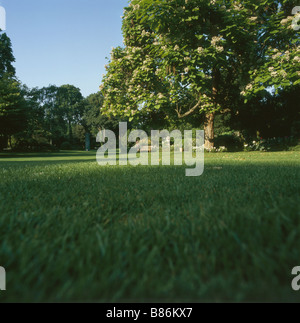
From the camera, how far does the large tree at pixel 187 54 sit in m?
Result: 9.12

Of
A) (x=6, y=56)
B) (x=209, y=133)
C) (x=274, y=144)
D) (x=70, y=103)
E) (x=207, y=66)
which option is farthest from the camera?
(x=70, y=103)

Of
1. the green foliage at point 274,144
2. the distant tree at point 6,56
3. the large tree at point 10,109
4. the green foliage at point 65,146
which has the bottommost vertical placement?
the green foliage at point 274,144

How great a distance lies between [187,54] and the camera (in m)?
9.05

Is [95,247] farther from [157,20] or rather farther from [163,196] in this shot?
[157,20]

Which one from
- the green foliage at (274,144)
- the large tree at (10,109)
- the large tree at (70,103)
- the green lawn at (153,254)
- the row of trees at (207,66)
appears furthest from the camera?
the large tree at (70,103)

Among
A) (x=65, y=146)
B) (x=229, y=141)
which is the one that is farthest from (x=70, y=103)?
(x=229, y=141)

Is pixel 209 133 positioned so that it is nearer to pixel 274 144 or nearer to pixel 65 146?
pixel 274 144

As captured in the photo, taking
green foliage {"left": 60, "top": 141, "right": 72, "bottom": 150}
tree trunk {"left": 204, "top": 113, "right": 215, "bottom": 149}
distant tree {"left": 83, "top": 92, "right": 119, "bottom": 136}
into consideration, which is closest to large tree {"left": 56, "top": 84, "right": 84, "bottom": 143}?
distant tree {"left": 83, "top": 92, "right": 119, "bottom": 136}

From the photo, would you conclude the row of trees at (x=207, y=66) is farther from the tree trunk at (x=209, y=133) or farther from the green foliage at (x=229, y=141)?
the green foliage at (x=229, y=141)

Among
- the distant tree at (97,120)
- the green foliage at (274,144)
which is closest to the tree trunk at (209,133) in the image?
the green foliage at (274,144)

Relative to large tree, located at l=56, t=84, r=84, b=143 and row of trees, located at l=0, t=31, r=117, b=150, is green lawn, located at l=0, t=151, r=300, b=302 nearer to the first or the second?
row of trees, located at l=0, t=31, r=117, b=150

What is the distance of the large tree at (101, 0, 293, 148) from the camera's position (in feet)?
29.9

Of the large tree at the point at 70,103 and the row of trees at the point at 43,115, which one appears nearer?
the row of trees at the point at 43,115

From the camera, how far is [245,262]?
0.78m
